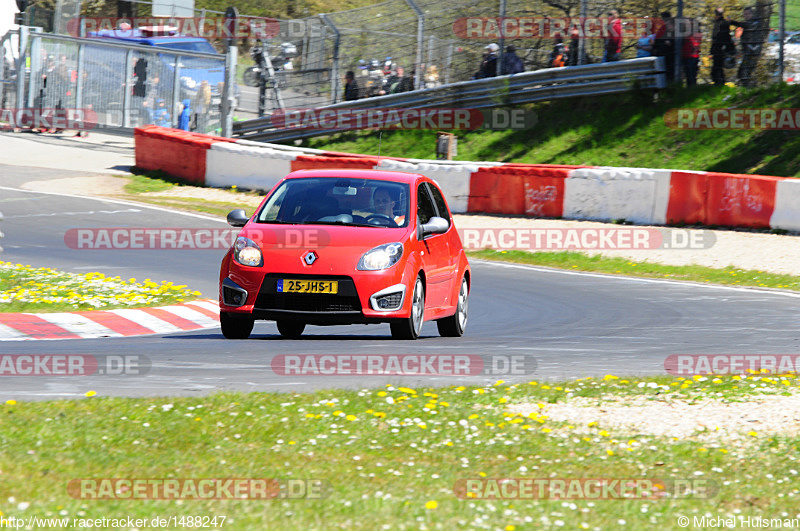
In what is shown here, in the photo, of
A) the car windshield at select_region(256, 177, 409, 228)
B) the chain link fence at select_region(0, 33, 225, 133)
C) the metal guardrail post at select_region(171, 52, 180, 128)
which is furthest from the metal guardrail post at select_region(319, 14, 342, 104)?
the car windshield at select_region(256, 177, 409, 228)

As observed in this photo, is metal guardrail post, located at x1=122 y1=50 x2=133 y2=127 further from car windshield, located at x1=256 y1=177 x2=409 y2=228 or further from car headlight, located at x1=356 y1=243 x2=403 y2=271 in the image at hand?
car headlight, located at x1=356 y1=243 x2=403 y2=271

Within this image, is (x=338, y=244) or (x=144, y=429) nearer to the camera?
(x=144, y=429)

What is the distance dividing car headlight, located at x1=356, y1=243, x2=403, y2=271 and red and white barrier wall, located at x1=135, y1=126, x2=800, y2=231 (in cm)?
856

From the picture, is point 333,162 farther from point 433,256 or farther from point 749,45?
point 433,256

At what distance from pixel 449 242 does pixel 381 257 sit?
1556 mm

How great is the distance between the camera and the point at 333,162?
22.0m

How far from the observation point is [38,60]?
102ft

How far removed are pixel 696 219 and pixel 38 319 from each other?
11815 mm

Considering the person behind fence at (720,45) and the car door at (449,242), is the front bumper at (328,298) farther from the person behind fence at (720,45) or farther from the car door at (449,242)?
the person behind fence at (720,45)

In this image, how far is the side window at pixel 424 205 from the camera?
9.87 m

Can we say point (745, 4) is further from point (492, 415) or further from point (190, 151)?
point (492, 415)

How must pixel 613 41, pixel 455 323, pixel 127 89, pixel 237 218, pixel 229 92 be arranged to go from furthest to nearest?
1. pixel 127 89
2. pixel 229 92
3. pixel 613 41
4. pixel 455 323
5. pixel 237 218

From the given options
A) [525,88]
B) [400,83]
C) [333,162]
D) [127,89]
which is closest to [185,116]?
[127,89]

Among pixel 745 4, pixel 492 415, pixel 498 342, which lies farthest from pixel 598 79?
pixel 492 415
